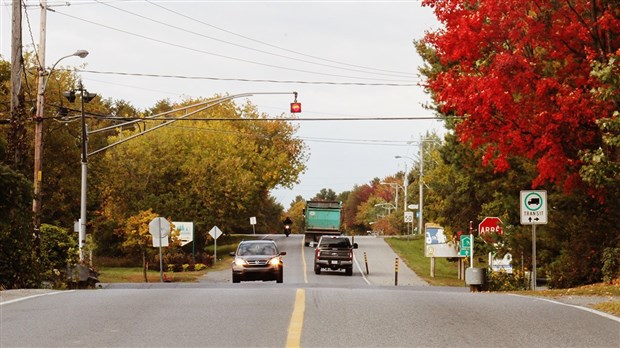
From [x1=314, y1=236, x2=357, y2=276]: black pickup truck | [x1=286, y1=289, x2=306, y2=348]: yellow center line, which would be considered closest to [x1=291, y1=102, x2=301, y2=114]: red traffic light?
[x1=314, y1=236, x2=357, y2=276]: black pickup truck

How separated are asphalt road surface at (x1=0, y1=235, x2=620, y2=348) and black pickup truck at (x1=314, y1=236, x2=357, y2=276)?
3541 cm

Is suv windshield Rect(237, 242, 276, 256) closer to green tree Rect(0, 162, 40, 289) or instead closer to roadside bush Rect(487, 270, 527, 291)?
roadside bush Rect(487, 270, 527, 291)

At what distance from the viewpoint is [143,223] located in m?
52.3

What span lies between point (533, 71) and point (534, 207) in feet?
11.1

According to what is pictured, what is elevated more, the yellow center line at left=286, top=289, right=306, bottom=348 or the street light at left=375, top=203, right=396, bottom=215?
the street light at left=375, top=203, right=396, bottom=215

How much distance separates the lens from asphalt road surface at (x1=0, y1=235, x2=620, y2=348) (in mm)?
9656

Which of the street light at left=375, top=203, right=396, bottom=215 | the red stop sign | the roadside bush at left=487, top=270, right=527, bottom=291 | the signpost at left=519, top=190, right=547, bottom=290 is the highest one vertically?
the street light at left=375, top=203, right=396, bottom=215

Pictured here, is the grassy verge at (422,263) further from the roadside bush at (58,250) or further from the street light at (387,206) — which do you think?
the street light at (387,206)

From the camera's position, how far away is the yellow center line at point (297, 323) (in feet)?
30.9

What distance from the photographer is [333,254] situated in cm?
5075

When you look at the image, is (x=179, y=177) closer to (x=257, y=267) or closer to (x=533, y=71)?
(x=257, y=267)

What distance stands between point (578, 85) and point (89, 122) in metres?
60.4

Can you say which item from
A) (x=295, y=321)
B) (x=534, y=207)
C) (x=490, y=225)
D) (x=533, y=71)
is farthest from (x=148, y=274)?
(x=295, y=321)

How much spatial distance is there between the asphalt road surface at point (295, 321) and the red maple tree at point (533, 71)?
8809mm
